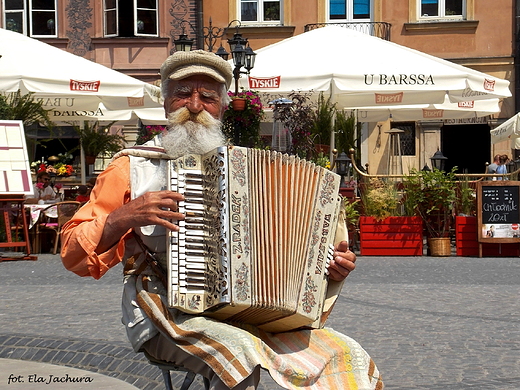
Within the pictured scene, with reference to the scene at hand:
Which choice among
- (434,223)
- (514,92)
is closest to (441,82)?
(434,223)

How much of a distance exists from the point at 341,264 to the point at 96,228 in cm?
90

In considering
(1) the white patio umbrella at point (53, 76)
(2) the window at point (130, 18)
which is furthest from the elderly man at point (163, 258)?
(2) the window at point (130, 18)

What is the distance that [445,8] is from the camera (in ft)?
88.5

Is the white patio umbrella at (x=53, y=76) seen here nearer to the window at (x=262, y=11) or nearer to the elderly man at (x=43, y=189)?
the elderly man at (x=43, y=189)

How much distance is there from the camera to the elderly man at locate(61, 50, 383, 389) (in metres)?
3.42

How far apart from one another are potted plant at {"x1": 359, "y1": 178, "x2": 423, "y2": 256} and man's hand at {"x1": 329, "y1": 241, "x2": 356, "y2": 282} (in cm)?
959

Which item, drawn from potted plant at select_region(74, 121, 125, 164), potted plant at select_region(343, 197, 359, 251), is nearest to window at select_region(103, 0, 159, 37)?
potted plant at select_region(74, 121, 125, 164)

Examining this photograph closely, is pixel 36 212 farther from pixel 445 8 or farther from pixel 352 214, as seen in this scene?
pixel 445 8

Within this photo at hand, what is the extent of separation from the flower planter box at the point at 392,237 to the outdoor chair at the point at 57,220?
378 centimetres

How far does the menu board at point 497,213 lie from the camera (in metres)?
13.2

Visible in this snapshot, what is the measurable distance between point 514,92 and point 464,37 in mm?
1941

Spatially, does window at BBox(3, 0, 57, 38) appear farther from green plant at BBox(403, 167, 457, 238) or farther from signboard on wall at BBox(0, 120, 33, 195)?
green plant at BBox(403, 167, 457, 238)

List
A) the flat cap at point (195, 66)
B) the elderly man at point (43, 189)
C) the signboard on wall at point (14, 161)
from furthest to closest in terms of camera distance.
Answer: the elderly man at point (43, 189) → the signboard on wall at point (14, 161) → the flat cap at point (195, 66)

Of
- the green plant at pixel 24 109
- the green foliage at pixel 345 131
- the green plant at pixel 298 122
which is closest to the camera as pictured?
the green plant at pixel 24 109
